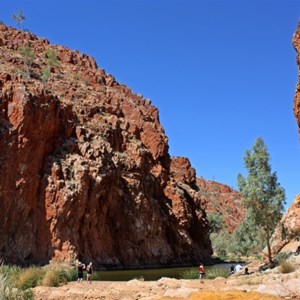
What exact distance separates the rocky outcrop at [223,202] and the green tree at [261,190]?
97.2m

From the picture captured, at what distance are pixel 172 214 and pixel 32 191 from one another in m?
24.6

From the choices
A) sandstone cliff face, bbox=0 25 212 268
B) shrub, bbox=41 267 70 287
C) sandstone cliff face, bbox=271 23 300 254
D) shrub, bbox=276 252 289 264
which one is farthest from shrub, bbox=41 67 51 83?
shrub, bbox=41 267 70 287

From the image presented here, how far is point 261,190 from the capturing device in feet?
105

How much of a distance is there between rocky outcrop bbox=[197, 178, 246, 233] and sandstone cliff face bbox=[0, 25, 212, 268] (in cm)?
6172

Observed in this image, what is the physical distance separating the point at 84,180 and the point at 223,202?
111 meters

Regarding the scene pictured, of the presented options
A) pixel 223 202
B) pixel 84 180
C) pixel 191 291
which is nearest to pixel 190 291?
pixel 191 291

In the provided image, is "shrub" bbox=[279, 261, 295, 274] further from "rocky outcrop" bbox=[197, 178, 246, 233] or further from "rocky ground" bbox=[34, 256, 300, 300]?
"rocky outcrop" bbox=[197, 178, 246, 233]

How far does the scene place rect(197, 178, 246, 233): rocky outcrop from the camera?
137250mm

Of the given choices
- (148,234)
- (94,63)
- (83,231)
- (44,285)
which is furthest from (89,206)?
(94,63)

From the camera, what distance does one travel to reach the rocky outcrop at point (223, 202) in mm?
137250

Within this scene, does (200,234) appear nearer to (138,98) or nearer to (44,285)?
(138,98)

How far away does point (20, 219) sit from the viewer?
148ft

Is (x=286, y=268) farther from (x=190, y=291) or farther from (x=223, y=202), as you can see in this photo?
(x=223, y=202)

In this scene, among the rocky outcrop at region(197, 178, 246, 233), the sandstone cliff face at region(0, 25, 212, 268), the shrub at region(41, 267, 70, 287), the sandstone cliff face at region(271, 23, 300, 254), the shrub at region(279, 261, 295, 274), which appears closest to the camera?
the shrub at region(41, 267, 70, 287)
